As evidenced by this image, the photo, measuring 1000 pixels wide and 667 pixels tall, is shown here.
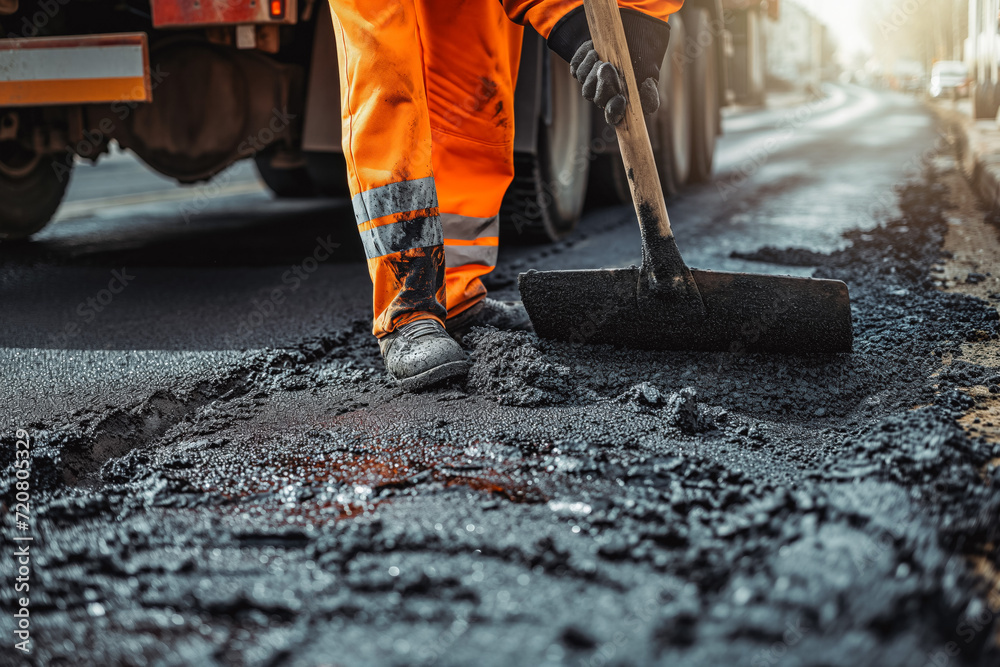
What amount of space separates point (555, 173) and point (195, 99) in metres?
1.66

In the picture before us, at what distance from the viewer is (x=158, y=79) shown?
11.0ft

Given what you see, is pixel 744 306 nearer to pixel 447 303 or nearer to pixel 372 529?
→ pixel 447 303

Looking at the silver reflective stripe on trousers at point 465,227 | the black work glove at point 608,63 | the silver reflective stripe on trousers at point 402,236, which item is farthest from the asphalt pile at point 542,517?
the black work glove at point 608,63

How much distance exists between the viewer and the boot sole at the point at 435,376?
1975 mm

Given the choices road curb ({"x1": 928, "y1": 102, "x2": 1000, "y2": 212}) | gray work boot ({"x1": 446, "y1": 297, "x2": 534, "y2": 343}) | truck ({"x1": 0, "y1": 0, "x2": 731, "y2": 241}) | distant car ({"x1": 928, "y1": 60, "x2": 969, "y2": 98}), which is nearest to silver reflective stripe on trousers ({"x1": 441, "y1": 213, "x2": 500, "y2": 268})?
gray work boot ({"x1": 446, "y1": 297, "x2": 534, "y2": 343})

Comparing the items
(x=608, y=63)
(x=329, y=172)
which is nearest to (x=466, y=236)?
(x=608, y=63)

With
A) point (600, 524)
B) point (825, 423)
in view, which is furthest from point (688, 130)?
point (600, 524)

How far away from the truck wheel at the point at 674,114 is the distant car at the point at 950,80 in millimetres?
14975

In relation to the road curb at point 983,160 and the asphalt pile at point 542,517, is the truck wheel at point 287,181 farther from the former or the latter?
the road curb at point 983,160

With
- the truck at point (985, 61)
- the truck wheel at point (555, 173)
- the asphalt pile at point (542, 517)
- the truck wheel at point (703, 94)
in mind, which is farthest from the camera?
the truck at point (985, 61)

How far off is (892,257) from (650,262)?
1.85 metres

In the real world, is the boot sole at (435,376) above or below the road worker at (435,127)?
below

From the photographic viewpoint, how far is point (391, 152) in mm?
2033

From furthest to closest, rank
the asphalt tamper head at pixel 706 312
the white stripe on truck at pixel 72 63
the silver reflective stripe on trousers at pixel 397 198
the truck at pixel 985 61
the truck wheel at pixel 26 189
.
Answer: the truck at pixel 985 61 < the truck wheel at pixel 26 189 < the white stripe on truck at pixel 72 63 < the silver reflective stripe on trousers at pixel 397 198 < the asphalt tamper head at pixel 706 312
